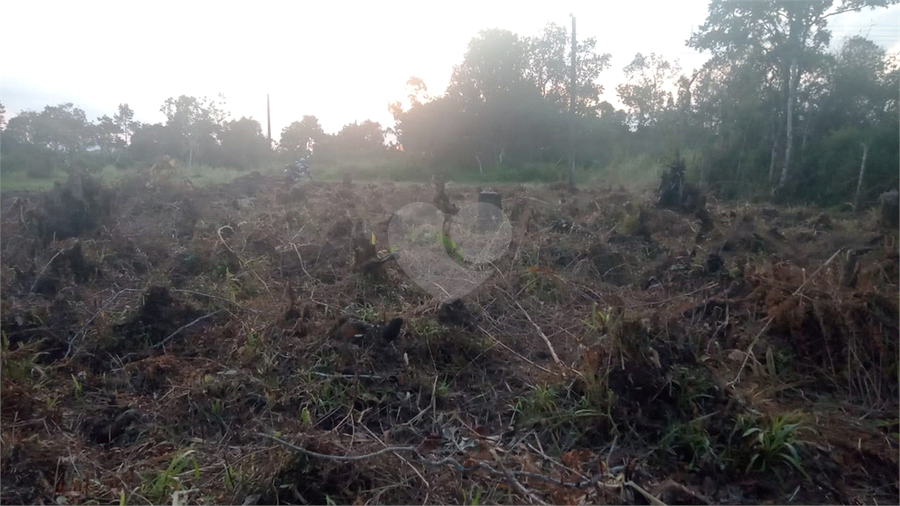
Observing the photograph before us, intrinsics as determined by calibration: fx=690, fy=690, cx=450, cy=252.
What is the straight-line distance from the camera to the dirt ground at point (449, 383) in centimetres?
272

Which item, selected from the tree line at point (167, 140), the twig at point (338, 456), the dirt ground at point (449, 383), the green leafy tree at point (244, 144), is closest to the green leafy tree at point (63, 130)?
the tree line at point (167, 140)

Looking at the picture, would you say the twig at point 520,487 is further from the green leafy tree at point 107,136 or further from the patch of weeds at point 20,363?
the green leafy tree at point 107,136

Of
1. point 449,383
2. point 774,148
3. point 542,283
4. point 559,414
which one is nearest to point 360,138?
point 774,148

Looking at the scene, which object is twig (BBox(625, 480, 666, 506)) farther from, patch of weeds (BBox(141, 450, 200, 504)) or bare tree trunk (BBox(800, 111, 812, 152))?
bare tree trunk (BBox(800, 111, 812, 152))

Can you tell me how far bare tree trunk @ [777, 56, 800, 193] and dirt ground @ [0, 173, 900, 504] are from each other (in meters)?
7.32

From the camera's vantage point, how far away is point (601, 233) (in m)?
7.62

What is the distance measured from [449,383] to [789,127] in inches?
443

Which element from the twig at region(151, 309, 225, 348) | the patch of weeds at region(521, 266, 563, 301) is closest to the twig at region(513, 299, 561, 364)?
the patch of weeds at region(521, 266, 563, 301)

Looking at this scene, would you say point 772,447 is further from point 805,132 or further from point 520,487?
point 805,132

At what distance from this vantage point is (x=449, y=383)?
367cm

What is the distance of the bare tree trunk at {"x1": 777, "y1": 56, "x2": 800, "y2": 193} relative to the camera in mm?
12435

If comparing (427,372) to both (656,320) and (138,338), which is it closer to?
(656,320)

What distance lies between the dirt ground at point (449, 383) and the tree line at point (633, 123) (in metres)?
7.48

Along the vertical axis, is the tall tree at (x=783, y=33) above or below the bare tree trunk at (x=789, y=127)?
above
